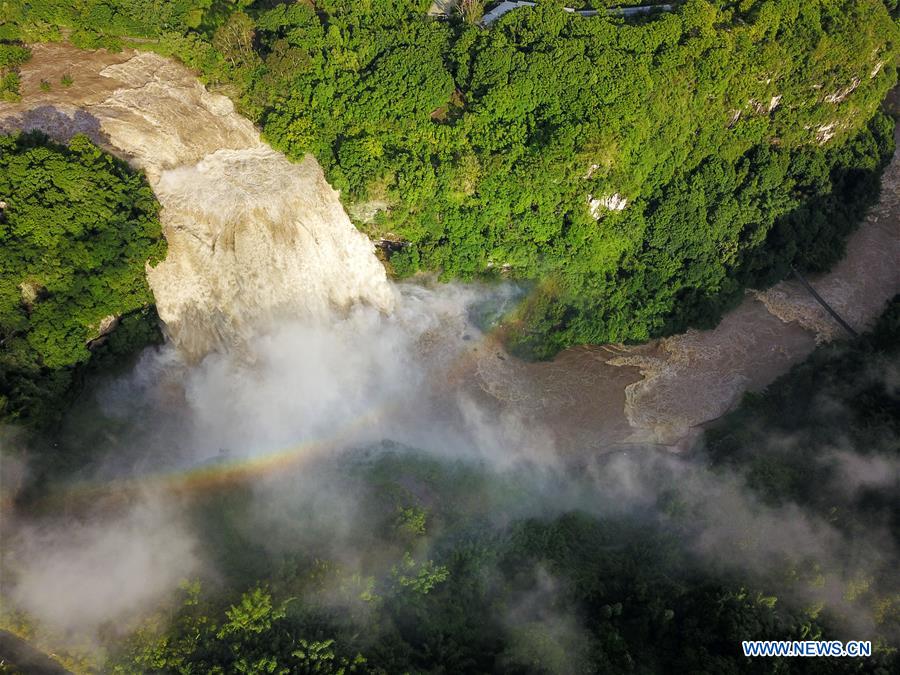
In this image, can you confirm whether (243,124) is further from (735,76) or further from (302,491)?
(735,76)

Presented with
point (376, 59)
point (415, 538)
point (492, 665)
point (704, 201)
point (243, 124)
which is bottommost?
point (492, 665)

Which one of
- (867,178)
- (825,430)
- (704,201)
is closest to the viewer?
(825,430)

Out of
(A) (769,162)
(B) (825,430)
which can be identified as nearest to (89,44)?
(A) (769,162)

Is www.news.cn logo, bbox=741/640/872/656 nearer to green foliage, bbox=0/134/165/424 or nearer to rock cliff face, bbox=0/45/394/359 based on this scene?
rock cliff face, bbox=0/45/394/359

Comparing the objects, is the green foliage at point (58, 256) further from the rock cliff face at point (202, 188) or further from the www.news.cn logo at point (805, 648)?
the www.news.cn logo at point (805, 648)

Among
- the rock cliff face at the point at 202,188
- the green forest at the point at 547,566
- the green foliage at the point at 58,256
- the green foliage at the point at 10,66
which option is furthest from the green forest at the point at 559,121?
the green forest at the point at 547,566

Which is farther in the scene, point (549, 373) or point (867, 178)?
point (867, 178)

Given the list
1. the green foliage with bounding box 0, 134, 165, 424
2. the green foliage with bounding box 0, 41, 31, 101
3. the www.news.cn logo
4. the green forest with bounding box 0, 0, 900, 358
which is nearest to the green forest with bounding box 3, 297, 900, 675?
the www.news.cn logo
